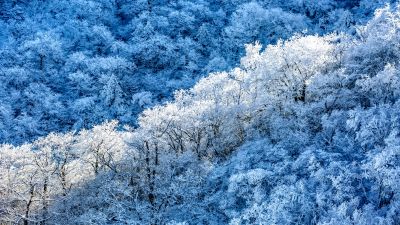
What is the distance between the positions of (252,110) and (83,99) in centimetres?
4490

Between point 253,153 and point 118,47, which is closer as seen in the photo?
point 253,153

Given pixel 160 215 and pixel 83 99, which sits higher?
pixel 83 99

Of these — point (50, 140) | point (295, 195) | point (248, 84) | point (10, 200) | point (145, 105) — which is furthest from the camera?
point (145, 105)

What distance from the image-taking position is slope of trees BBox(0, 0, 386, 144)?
7556 centimetres

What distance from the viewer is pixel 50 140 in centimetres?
3962

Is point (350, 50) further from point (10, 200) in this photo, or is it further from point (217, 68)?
point (217, 68)

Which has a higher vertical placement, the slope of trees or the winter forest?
the slope of trees

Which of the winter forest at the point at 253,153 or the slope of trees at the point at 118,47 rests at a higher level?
the slope of trees at the point at 118,47

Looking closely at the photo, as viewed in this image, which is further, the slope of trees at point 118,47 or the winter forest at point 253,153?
the slope of trees at point 118,47

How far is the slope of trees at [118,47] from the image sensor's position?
7556 cm

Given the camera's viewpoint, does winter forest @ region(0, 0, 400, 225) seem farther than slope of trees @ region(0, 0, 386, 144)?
No

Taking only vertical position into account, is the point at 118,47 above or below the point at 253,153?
above

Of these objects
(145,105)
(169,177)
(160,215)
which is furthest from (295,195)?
(145,105)

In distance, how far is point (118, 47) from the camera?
9188 centimetres
